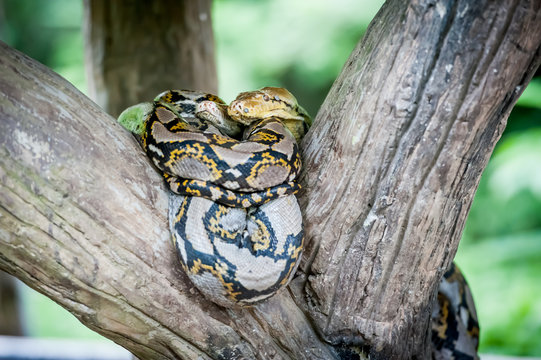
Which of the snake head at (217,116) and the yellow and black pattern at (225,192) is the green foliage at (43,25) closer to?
the snake head at (217,116)

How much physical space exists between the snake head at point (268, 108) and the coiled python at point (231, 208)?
22 cm

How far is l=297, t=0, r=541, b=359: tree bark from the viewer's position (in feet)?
4.98

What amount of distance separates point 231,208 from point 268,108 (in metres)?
0.54

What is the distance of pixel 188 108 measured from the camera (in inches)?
89.1

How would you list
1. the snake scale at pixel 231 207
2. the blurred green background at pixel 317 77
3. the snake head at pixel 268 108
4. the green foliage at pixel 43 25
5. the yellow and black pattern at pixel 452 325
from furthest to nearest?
the green foliage at pixel 43 25 < the blurred green background at pixel 317 77 < the yellow and black pattern at pixel 452 325 < the snake head at pixel 268 108 < the snake scale at pixel 231 207

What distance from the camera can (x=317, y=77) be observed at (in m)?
6.95

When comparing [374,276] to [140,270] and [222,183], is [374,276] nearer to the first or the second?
[222,183]

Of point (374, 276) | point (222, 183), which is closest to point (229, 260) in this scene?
point (222, 183)

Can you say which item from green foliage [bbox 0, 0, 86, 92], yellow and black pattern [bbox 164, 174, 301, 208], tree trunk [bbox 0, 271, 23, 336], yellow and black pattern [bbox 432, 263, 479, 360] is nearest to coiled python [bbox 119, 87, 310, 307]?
yellow and black pattern [bbox 164, 174, 301, 208]

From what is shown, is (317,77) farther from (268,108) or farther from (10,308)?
(268,108)

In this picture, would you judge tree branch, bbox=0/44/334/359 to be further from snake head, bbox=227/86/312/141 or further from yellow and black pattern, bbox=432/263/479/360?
yellow and black pattern, bbox=432/263/479/360

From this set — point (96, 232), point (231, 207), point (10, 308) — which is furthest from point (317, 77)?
point (96, 232)

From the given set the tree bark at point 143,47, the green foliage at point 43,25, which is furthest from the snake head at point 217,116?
the green foliage at point 43,25

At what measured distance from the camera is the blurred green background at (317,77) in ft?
17.4
